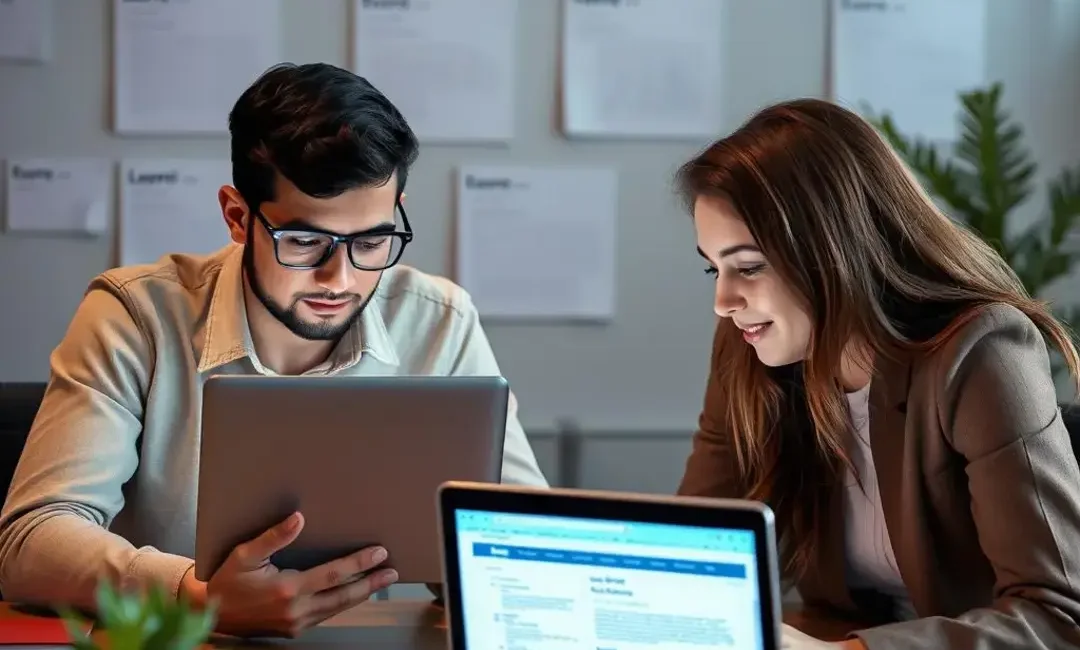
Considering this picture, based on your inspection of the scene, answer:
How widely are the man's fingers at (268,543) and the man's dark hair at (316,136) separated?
43cm

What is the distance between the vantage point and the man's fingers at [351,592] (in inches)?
51.1

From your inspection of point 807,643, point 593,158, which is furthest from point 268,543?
point 593,158

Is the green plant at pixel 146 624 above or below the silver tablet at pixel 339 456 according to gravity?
above

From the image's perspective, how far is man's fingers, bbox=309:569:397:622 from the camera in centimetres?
130

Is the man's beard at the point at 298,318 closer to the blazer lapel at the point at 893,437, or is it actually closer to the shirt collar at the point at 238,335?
the shirt collar at the point at 238,335

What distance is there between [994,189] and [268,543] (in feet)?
5.33

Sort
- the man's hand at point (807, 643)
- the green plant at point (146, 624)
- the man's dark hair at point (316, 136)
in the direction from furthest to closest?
the man's dark hair at point (316, 136) < the man's hand at point (807, 643) < the green plant at point (146, 624)

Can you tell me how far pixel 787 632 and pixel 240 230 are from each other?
854 mm

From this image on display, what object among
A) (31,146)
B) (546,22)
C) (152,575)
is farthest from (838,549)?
(31,146)

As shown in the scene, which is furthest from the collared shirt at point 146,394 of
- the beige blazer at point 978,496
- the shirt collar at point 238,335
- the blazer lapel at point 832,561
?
the beige blazer at point 978,496

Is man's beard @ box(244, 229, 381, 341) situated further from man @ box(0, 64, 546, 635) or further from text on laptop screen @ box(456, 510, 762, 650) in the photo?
text on laptop screen @ box(456, 510, 762, 650)

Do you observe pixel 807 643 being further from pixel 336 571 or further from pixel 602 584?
pixel 336 571

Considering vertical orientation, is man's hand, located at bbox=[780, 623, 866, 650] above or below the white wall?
below

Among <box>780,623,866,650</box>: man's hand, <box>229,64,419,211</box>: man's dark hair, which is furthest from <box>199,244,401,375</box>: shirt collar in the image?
<box>780,623,866,650</box>: man's hand
